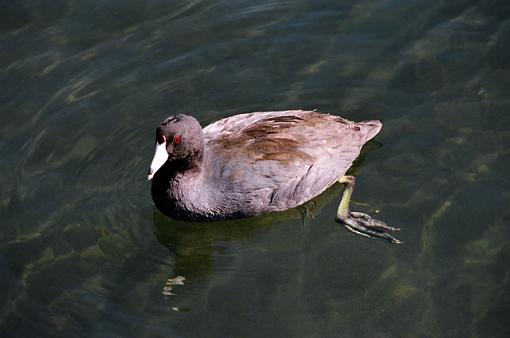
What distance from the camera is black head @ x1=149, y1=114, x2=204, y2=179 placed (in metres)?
7.19

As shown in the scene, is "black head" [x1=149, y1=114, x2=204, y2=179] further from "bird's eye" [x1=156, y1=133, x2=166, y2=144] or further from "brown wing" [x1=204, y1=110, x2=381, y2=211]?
"brown wing" [x1=204, y1=110, x2=381, y2=211]

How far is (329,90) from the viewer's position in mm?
8914

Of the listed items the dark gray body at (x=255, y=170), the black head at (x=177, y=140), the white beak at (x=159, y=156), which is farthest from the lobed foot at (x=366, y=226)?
the white beak at (x=159, y=156)

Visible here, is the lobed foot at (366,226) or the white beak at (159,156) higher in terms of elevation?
the white beak at (159,156)

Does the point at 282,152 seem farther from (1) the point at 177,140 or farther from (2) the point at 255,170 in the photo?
(1) the point at 177,140

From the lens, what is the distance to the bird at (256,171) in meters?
7.52

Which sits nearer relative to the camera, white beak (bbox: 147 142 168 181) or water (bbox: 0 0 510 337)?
water (bbox: 0 0 510 337)

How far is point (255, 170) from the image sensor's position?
24.6ft

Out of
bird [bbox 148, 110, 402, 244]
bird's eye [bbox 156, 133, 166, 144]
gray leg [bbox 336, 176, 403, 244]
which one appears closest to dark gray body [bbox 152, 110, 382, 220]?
bird [bbox 148, 110, 402, 244]

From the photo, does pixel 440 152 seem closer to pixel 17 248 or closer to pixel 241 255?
pixel 241 255

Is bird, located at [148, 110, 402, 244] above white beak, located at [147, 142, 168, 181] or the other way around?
the other way around

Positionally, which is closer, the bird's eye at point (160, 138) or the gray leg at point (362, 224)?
the bird's eye at point (160, 138)

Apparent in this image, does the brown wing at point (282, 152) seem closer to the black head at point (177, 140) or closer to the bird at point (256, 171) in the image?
the bird at point (256, 171)

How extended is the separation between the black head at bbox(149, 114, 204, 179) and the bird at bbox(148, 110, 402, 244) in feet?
0.04
